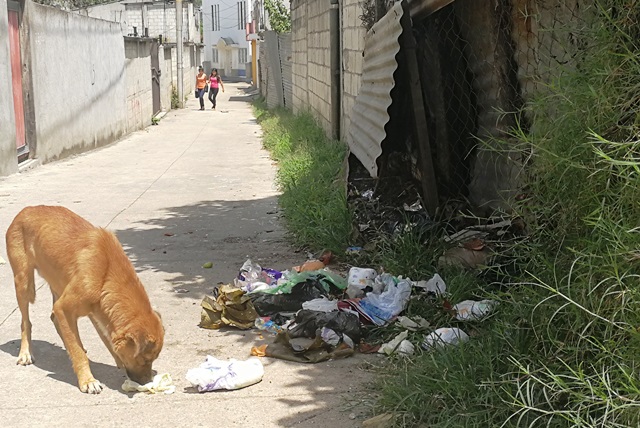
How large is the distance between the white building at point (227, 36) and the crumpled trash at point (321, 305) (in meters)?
58.3

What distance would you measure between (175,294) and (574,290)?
12.7 feet

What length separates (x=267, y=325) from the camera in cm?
570

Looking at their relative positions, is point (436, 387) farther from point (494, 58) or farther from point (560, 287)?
point (494, 58)

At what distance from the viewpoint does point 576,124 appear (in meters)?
3.55

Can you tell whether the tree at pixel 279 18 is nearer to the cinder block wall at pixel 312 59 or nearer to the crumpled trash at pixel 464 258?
the cinder block wall at pixel 312 59

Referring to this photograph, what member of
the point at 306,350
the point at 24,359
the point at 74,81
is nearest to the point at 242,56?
the point at 74,81

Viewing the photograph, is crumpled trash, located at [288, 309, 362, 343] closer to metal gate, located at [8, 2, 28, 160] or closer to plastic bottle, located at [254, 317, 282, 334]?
plastic bottle, located at [254, 317, 282, 334]

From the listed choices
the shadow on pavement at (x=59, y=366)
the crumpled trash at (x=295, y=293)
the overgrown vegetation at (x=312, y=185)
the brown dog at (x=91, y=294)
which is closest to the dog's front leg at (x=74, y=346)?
the brown dog at (x=91, y=294)

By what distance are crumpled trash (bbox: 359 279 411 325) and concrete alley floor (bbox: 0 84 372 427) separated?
1.36 feet

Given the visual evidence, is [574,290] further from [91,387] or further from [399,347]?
[91,387]

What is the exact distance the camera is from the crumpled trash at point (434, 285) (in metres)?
5.56

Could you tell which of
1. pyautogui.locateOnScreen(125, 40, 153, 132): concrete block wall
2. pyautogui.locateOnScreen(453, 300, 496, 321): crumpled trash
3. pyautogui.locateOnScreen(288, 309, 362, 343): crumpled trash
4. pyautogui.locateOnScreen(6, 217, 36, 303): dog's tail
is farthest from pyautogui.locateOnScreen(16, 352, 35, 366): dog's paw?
pyautogui.locateOnScreen(125, 40, 153, 132): concrete block wall

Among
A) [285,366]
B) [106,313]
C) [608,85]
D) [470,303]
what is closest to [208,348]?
[285,366]

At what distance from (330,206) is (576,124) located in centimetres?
468
